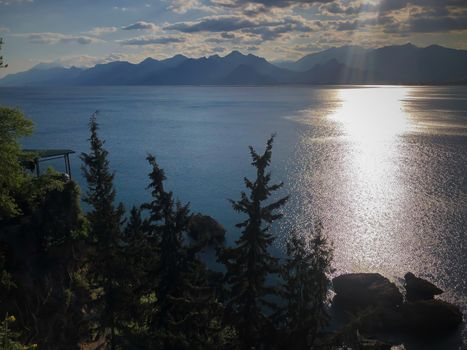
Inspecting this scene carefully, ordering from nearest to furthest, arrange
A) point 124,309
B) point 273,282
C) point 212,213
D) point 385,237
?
point 124,309, point 273,282, point 385,237, point 212,213

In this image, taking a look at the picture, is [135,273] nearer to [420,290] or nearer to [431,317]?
[431,317]

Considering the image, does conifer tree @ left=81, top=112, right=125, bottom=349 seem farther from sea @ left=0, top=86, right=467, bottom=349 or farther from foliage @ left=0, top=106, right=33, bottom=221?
sea @ left=0, top=86, right=467, bottom=349

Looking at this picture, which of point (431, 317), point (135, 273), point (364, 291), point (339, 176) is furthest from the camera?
point (339, 176)

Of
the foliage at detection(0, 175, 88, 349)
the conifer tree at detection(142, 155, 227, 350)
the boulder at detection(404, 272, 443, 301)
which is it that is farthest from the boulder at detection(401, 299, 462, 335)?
the foliage at detection(0, 175, 88, 349)

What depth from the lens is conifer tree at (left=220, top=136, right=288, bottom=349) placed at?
64.2 ft

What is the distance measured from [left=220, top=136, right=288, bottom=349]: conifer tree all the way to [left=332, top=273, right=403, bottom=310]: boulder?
2068 centimetres

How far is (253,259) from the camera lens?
20.4m

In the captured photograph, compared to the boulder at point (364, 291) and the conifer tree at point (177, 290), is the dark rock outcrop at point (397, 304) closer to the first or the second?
the boulder at point (364, 291)

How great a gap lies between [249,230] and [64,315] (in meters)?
16.4

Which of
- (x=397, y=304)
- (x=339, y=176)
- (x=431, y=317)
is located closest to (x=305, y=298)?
(x=431, y=317)

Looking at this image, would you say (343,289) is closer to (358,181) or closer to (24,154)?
(24,154)

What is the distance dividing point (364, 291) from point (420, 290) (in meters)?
5.51

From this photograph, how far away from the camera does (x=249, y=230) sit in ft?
65.5

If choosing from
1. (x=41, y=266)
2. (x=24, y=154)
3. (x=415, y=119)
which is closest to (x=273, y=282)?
(x=41, y=266)
